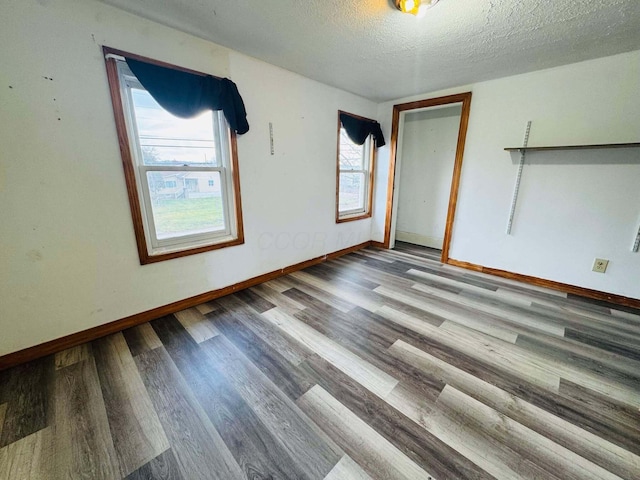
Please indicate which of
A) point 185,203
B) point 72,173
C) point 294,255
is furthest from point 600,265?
point 72,173

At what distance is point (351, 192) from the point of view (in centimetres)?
392

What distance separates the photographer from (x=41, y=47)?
1.47 meters

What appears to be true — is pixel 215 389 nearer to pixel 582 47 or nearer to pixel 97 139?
pixel 97 139

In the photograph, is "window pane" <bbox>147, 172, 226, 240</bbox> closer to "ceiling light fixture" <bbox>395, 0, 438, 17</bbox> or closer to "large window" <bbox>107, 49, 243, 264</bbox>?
"large window" <bbox>107, 49, 243, 264</bbox>

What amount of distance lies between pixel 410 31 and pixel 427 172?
2705 millimetres

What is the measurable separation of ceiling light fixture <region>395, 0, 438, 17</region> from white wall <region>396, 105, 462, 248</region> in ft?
7.73

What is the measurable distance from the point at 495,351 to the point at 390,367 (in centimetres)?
81

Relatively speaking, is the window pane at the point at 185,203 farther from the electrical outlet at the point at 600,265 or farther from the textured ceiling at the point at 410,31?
the electrical outlet at the point at 600,265

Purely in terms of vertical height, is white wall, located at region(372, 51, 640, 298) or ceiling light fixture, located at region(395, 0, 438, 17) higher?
ceiling light fixture, located at region(395, 0, 438, 17)

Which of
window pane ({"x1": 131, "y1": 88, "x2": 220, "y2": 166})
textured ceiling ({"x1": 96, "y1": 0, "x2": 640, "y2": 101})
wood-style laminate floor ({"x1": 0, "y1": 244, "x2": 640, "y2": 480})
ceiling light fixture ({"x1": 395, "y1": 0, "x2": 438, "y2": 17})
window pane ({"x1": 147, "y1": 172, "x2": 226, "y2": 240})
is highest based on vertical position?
textured ceiling ({"x1": 96, "y1": 0, "x2": 640, "y2": 101})

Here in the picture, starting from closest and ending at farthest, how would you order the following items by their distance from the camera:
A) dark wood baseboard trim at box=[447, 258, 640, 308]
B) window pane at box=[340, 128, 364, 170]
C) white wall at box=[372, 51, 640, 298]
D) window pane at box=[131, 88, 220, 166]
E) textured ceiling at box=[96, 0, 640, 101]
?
1. textured ceiling at box=[96, 0, 640, 101]
2. window pane at box=[131, 88, 220, 166]
3. white wall at box=[372, 51, 640, 298]
4. dark wood baseboard trim at box=[447, 258, 640, 308]
5. window pane at box=[340, 128, 364, 170]

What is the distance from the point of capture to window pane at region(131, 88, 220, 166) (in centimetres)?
191

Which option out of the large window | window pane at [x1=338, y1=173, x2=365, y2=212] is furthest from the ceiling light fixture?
window pane at [x1=338, y1=173, x2=365, y2=212]

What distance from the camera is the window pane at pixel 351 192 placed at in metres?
3.71
